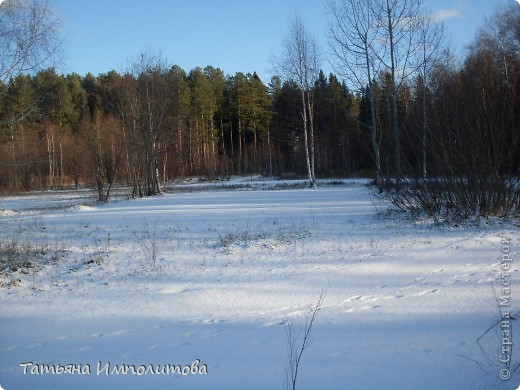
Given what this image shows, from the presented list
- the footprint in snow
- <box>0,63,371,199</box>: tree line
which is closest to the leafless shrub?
the footprint in snow

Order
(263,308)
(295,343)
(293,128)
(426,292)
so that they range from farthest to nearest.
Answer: (293,128), (426,292), (263,308), (295,343)

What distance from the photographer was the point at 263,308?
15.6 feet

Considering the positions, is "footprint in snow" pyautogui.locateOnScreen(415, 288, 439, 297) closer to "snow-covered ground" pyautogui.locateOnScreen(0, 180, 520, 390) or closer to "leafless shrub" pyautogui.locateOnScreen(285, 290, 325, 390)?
"snow-covered ground" pyautogui.locateOnScreen(0, 180, 520, 390)

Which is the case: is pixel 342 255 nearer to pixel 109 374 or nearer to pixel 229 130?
pixel 109 374

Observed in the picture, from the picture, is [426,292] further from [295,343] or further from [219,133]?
[219,133]

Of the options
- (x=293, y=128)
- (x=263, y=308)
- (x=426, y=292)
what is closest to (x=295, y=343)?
(x=263, y=308)

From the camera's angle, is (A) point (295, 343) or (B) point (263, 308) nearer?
(A) point (295, 343)

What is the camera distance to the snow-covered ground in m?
3.37

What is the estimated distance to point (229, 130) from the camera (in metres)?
57.3

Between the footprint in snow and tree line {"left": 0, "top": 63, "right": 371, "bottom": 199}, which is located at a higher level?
tree line {"left": 0, "top": 63, "right": 371, "bottom": 199}

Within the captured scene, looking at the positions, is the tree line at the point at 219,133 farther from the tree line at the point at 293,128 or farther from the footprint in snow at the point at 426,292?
the footprint in snow at the point at 426,292

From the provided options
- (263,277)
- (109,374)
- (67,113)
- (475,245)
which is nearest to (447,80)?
(475,245)

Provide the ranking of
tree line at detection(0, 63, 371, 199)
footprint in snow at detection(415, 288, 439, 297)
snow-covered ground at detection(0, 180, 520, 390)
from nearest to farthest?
1. snow-covered ground at detection(0, 180, 520, 390)
2. footprint in snow at detection(415, 288, 439, 297)
3. tree line at detection(0, 63, 371, 199)

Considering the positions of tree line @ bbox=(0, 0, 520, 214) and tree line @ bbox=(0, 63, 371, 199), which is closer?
tree line @ bbox=(0, 0, 520, 214)
